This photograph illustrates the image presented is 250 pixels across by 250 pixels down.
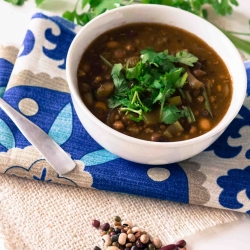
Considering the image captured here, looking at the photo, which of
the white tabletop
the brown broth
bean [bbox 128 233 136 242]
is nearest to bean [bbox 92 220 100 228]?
bean [bbox 128 233 136 242]

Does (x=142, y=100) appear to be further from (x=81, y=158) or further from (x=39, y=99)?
(x=39, y=99)

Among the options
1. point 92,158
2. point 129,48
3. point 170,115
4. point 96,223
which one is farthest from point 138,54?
point 96,223

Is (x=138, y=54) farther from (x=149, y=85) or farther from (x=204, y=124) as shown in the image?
(x=204, y=124)

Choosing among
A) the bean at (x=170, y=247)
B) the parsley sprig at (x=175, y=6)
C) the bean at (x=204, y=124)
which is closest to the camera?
the bean at (x=170, y=247)

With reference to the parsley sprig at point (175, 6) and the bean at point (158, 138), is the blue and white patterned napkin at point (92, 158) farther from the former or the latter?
the parsley sprig at point (175, 6)

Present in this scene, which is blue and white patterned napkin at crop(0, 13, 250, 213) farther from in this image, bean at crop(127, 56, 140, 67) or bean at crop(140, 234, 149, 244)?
bean at crop(127, 56, 140, 67)

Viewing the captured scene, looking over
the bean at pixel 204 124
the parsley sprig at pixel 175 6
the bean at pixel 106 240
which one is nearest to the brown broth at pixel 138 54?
the bean at pixel 204 124

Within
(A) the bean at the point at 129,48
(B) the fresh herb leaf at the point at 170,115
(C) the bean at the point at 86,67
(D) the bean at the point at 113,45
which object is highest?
(A) the bean at the point at 129,48
